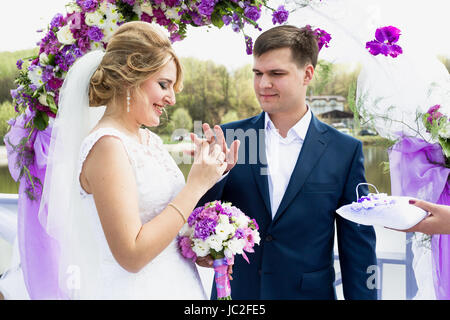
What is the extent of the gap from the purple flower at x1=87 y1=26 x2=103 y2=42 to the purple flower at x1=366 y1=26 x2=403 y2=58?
1.50 m

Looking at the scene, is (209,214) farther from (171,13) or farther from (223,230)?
(171,13)

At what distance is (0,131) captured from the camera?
4.27 meters

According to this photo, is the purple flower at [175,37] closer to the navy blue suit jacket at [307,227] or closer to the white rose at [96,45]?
the white rose at [96,45]

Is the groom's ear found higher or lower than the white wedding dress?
higher

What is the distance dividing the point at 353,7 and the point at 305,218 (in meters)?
1.34

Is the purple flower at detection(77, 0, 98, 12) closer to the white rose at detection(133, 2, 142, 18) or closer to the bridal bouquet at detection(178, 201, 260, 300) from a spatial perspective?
the white rose at detection(133, 2, 142, 18)

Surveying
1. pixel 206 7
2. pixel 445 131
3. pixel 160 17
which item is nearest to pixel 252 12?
pixel 206 7

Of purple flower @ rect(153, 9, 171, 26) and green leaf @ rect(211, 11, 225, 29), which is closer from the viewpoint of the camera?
green leaf @ rect(211, 11, 225, 29)

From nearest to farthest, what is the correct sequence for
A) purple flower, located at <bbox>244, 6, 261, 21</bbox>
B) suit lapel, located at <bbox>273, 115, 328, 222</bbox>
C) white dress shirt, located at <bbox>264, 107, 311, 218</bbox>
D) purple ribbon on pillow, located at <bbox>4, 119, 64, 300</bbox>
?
suit lapel, located at <bbox>273, 115, 328, 222</bbox>
white dress shirt, located at <bbox>264, 107, 311, 218</bbox>
purple flower, located at <bbox>244, 6, 261, 21</bbox>
purple ribbon on pillow, located at <bbox>4, 119, 64, 300</bbox>

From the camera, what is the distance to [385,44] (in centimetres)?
240

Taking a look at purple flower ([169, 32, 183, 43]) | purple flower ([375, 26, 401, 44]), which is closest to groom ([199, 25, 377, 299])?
purple flower ([375, 26, 401, 44])

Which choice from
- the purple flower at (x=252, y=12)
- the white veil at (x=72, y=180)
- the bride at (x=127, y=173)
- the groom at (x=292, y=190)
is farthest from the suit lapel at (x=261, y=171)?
the white veil at (x=72, y=180)

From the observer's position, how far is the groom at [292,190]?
2.03m

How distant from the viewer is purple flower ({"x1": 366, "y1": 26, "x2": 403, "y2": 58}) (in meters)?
2.39
